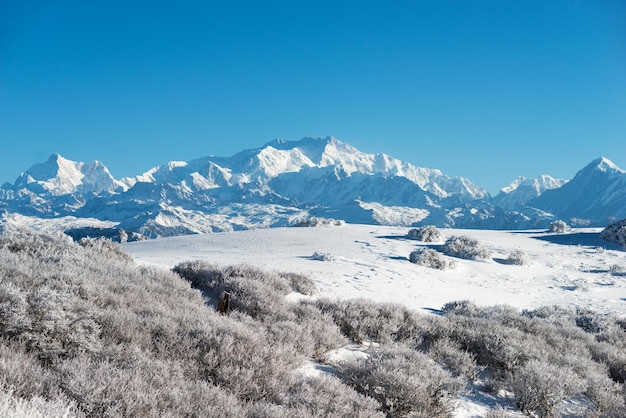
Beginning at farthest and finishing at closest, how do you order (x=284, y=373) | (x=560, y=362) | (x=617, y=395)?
(x=560, y=362)
(x=617, y=395)
(x=284, y=373)

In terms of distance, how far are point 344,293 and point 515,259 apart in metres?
13.1

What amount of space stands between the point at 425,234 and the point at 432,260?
22.5 feet

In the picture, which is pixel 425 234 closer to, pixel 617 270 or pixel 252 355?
pixel 617 270

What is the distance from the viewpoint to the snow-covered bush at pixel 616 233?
88.6ft

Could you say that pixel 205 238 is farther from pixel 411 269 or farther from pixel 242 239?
pixel 411 269

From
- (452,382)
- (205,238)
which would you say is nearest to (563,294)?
(452,382)

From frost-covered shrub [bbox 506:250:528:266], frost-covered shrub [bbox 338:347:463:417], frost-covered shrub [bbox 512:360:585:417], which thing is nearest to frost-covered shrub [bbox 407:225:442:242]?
frost-covered shrub [bbox 506:250:528:266]

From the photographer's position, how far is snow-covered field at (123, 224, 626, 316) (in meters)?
14.0

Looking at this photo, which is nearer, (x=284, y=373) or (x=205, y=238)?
(x=284, y=373)

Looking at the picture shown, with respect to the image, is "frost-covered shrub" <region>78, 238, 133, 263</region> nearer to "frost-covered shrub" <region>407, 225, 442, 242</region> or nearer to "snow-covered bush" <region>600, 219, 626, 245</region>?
"frost-covered shrub" <region>407, 225, 442, 242</region>

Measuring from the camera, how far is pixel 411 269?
1739 cm

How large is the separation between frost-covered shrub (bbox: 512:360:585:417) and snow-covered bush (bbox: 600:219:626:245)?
2598 centimetres

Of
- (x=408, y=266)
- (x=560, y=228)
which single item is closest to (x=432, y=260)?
(x=408, y=266)

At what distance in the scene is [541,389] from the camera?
5.94 metres
